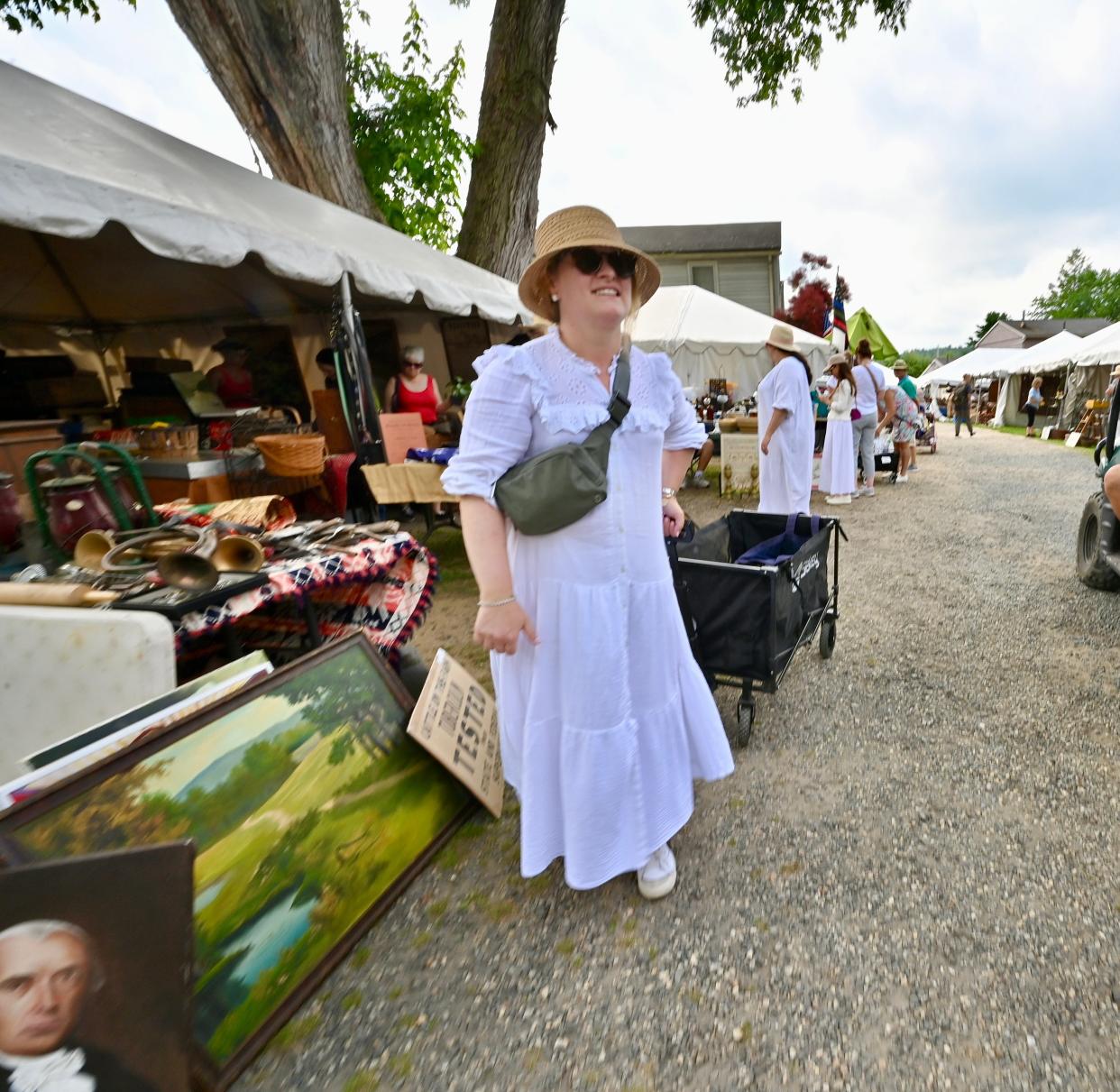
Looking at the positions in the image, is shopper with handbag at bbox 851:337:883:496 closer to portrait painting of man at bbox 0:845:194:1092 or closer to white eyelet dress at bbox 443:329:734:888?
white eyelet dress at bbox 443:329:734:888

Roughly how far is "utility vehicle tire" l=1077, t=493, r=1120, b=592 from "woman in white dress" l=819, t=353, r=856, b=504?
3.32 m

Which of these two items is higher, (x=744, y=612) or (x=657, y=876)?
(x=744, y=612)

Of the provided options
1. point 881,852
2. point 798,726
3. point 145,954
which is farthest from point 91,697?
point 798,726

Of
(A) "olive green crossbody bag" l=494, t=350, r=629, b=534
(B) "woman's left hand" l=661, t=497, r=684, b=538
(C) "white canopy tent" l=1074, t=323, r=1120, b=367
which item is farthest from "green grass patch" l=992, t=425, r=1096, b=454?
(A) "olive green crossbody bag" l=494, t=350, r=629, b=534

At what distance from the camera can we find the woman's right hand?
1635 millimetres

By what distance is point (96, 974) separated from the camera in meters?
1.18

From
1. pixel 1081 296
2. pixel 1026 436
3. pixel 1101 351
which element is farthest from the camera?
pixel 1081 296

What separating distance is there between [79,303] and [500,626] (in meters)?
7.39

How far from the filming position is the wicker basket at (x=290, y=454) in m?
4.27

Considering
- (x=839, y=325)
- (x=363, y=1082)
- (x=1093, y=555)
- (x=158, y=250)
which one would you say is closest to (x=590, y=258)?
(x=363, y=1082)

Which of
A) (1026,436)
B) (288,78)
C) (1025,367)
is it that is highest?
(288,78)

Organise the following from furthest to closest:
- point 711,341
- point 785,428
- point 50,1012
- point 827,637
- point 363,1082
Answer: point 711,341, point 785,428, point 827,637, point 363,1082, point 50,1012

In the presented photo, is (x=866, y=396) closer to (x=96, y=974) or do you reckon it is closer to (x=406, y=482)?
(x=406, y=482)

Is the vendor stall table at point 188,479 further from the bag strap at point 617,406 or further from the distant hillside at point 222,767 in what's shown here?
the bag strap at point 617,406
